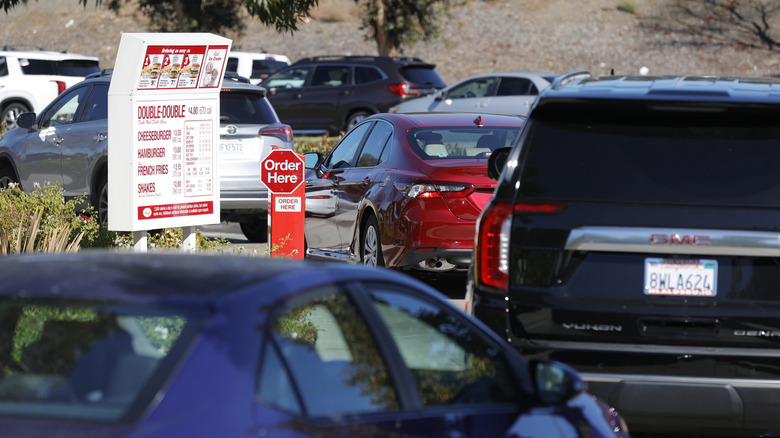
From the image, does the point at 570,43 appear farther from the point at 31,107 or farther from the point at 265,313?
the point at 265,313

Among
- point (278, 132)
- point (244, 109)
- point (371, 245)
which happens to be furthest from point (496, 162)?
point (244, 109)

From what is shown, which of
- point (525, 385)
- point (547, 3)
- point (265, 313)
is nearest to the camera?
point (265, 313)

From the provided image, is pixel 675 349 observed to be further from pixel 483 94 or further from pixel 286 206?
pixel 483 94

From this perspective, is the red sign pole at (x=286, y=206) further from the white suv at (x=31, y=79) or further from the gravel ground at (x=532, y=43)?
the gravel ground at (x=532, y=43)

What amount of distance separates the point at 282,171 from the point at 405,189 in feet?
3.29

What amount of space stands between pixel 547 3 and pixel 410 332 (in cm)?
5260

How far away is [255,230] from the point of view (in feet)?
47.4

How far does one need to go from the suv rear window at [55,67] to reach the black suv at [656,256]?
24097 millimetres

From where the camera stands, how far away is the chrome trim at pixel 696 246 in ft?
16.9

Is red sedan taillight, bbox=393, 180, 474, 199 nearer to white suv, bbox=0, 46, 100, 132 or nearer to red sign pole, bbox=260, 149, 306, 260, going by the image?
red sign pole, bbox=260, 149, 306, 260

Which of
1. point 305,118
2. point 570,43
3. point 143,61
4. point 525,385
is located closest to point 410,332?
point 525,385

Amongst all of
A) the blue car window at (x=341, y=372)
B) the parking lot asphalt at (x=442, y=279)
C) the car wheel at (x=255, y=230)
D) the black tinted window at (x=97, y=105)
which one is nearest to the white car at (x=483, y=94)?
the car wheel at (x=255, y=230)

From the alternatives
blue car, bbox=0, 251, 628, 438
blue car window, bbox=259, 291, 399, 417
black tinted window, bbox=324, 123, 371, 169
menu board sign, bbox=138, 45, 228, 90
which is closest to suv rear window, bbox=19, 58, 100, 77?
black tinted window, bbox=324, 123, 371, 169

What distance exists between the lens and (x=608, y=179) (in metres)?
5.29
